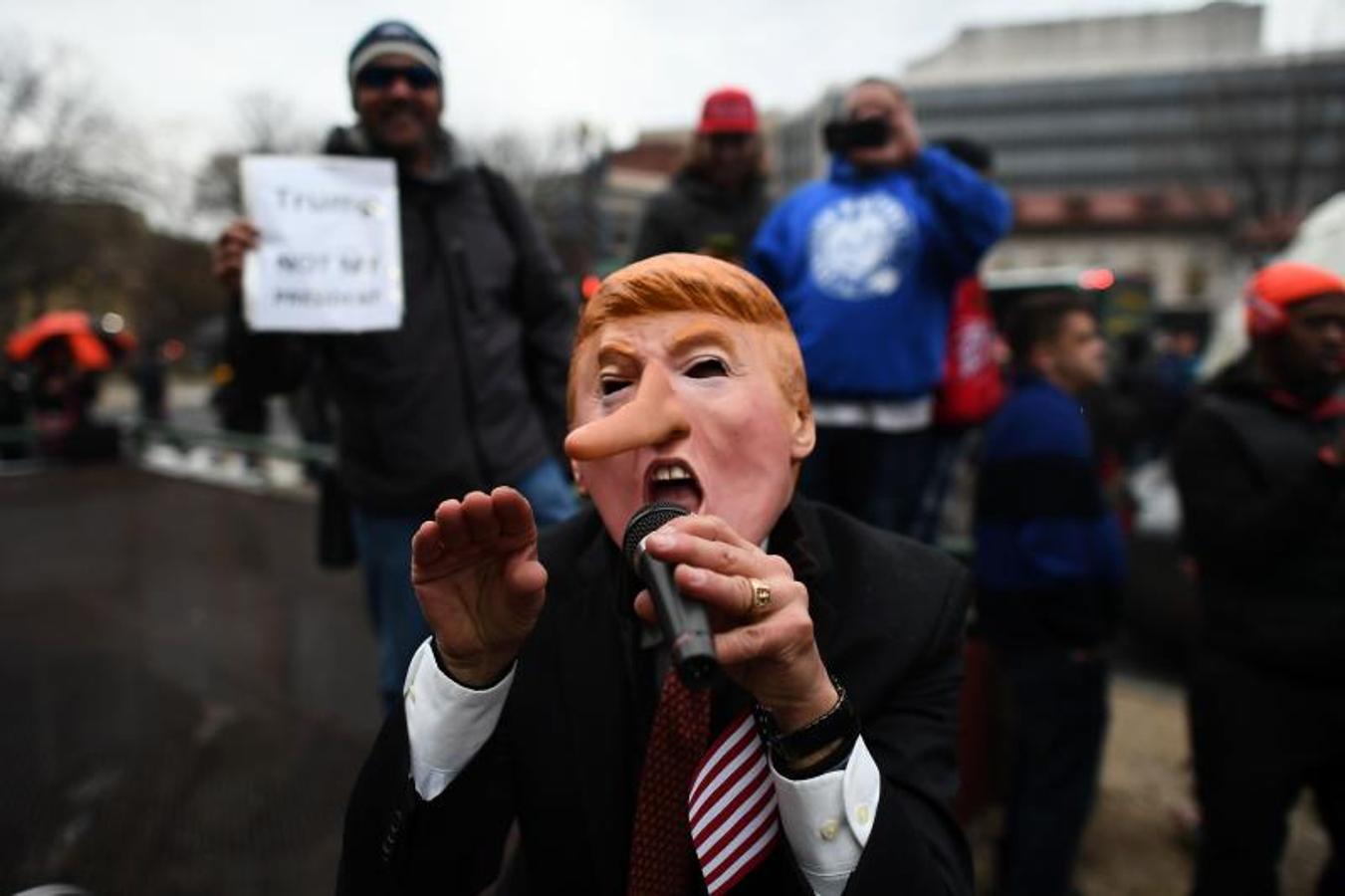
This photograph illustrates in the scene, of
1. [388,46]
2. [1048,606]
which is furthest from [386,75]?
[1048,606]

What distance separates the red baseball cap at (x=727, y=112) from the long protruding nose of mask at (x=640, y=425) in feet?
6.90

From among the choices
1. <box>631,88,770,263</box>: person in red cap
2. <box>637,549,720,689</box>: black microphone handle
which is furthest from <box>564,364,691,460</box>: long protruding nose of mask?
<box>631,88,770,263</box>: person in red cap

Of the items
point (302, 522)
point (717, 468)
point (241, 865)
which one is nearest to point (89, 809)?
point (241, 865)

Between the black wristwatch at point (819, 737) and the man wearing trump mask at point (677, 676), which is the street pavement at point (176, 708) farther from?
the black wristwatch at point (819, 737)

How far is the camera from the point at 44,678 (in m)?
3.89

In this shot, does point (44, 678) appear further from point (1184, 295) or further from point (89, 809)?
point (1184, 295)

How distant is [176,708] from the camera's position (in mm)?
3697

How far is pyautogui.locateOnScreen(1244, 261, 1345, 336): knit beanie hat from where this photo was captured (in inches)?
93.2

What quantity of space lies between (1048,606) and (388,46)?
241cm

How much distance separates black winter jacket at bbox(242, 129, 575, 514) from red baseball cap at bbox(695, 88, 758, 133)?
82 centimetres

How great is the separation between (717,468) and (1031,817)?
2.18 meters

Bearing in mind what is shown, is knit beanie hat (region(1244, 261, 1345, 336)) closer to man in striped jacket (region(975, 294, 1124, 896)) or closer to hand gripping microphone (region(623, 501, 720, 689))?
man in striped jacket (region(975, 294, 1124, 896))

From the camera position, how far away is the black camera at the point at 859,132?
257 cm

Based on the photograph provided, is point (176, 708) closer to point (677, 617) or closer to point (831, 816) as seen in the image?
point (831, 816)
